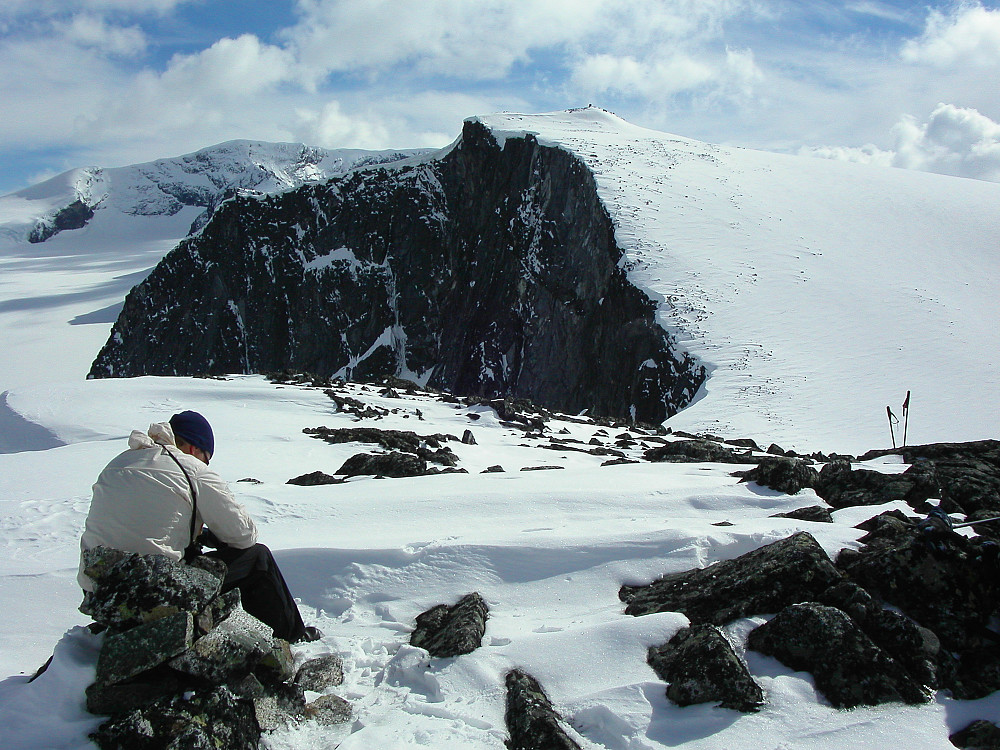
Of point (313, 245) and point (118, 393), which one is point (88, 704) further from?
point (313, 245)

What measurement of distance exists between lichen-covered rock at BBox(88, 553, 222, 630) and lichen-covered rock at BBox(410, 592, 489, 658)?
66.0 inches

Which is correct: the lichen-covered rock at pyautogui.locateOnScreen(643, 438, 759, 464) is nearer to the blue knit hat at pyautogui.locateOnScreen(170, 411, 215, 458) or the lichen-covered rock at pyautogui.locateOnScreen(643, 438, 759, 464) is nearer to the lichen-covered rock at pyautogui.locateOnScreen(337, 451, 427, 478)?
the lichen-covered rock at pyautogui.locateOnScreen(337, 451, 427, 478)

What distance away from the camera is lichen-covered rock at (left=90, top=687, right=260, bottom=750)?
3.42m

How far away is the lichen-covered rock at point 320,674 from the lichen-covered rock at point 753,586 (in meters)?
2.25

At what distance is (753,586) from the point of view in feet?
16.5

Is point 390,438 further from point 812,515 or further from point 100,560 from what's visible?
point 100,560

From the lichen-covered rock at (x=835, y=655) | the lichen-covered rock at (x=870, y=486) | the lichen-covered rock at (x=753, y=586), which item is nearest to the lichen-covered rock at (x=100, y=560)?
the lichen-covered rock at (x=753, y=586)

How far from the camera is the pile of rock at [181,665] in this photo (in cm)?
353

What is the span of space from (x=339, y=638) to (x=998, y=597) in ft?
15.5

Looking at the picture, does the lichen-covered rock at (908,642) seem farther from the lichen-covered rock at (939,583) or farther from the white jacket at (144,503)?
the white jacket at (144,503)

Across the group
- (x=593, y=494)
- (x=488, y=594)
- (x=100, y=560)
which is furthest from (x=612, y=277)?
(x=100, y=560)

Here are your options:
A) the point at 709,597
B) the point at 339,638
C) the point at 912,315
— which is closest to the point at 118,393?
the point at 339,638

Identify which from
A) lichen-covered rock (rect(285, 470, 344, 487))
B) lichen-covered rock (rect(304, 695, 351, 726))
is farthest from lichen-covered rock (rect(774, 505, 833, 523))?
lichen-covered rock (rect(285, 470, 344, 487))

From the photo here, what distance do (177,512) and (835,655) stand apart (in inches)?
166
